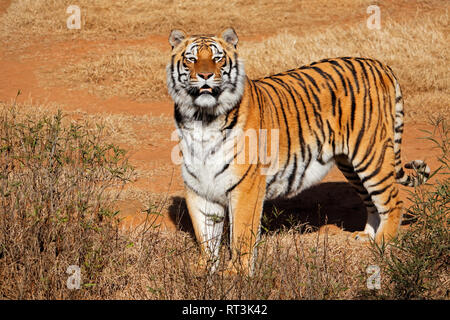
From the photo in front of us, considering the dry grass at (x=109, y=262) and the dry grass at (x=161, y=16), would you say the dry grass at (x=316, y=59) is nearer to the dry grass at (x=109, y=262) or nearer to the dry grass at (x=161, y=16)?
the dry grass at (x=161, y=16)

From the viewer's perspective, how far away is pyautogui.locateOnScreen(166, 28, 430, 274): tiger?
12.2 feet

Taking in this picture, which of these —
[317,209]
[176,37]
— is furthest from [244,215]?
[317,209]

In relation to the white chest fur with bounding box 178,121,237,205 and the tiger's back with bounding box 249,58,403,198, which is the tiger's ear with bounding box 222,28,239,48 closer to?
the tiger's back with bounding box 249,58,403,198

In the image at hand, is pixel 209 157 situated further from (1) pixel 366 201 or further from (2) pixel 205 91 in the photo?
(1) pixel 366 201

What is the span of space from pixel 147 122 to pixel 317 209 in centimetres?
344

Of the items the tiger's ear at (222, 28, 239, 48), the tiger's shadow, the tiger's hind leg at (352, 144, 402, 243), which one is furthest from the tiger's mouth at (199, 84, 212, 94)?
the tiger's shadow

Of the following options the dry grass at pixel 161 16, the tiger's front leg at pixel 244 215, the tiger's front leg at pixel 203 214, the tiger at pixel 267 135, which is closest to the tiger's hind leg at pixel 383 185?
the tiger at pixel 267 135

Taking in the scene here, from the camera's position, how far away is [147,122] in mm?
8289

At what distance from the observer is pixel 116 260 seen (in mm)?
3678

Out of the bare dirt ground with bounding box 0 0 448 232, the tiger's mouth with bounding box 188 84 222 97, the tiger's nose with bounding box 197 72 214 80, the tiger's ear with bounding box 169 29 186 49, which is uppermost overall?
the tiger's ear with bounding box 169 29 186 49

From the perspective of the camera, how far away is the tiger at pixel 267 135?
3721mm

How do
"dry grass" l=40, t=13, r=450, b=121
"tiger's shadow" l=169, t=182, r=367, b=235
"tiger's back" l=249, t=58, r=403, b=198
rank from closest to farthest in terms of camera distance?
"tiger's back" l=249, t=58, r=403, b=198 < "tiger's shadow" l=169, t=182, r=367, b=235 < "dry grass" l=40, t=13, r=450, b=121
